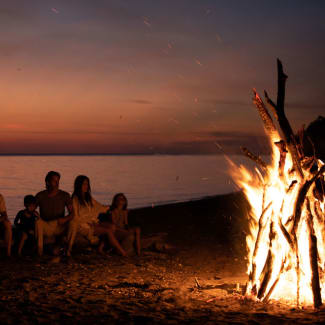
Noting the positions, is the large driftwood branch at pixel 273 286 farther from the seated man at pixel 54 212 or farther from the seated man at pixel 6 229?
the seated man at pixel 6 229

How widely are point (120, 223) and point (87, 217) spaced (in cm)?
Answer: 67

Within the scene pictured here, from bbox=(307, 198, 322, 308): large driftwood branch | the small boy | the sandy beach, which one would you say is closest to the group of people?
the small boy

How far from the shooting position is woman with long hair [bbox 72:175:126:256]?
26.6 ft

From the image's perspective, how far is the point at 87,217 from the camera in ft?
27.3

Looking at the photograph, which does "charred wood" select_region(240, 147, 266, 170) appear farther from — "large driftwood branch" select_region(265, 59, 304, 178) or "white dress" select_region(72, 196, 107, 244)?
"white dress" select_region(72, 196, 107, 244)

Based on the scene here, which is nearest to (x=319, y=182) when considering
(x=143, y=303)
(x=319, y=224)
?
(x=319, y=224)

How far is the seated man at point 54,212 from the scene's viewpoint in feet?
25.8

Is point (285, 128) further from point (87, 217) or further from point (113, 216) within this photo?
point (87, 217)

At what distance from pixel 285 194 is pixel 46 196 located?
182 inches

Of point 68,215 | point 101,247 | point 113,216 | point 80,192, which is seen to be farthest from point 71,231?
point 113,216

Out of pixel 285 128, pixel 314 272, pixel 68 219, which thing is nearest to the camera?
pixel 314 272

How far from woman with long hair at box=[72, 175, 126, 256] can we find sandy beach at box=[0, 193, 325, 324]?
0.97 feet

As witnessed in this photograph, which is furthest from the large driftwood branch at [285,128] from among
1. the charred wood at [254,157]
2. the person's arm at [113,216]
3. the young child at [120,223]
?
the person's arm at [113,216]

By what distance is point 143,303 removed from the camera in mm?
5188
